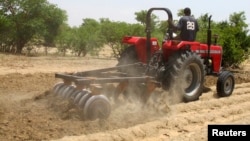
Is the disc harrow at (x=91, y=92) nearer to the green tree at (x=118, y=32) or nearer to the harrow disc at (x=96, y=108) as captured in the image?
the harrow disc at (x=96, y=108)

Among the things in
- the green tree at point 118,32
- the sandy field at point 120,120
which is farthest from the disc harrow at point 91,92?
the green tree at point 118,32

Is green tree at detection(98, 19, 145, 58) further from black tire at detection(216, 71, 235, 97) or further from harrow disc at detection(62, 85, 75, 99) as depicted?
harrow disc at detection(62, 85, 75, 99)

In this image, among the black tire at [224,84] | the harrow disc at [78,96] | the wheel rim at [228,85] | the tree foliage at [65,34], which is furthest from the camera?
the tree foliage at [65,34]

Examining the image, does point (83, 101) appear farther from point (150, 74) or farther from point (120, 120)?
point (150, 74)

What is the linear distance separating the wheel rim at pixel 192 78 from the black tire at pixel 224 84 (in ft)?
2.31

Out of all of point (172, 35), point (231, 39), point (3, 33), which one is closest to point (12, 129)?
point (172, 35)

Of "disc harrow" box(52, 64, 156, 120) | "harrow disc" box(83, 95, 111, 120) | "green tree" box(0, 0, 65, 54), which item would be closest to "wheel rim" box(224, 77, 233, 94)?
"disc harrow" box(52, 64, 156, 120)

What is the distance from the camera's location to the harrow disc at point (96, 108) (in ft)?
19.9

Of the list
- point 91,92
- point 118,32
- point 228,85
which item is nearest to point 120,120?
point 91,92

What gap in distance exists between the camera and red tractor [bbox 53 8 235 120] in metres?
6.40

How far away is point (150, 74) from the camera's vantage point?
312 inches

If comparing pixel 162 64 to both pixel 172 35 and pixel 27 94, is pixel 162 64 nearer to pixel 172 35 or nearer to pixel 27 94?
pixel 172 35

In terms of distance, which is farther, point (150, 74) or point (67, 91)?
point (150, 74)

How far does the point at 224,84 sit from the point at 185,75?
1240mm
